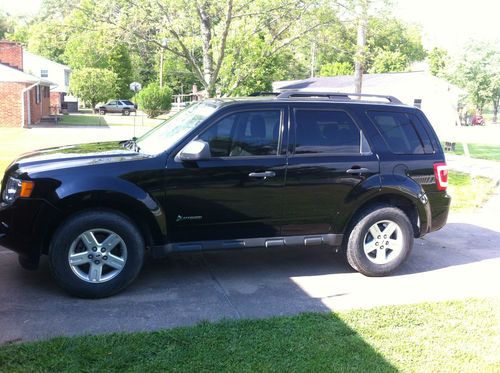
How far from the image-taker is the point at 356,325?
448 centimetres

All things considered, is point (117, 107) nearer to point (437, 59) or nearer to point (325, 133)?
point (437, 59)

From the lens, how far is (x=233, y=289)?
5.29 meters

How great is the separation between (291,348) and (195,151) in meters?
2.04

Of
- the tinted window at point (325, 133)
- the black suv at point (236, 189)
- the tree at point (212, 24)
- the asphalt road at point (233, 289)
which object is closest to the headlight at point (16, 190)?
the black suv at point (236, 189)

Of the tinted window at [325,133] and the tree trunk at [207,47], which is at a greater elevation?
the tree trunk at [207,47]

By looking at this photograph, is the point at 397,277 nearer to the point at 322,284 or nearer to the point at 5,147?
the point at 322,284

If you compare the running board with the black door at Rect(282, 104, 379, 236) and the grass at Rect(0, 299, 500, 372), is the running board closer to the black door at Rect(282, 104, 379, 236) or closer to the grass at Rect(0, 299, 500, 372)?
the black door at Rect(282, 104, 379, 236)

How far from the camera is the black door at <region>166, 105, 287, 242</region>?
16.7 feet

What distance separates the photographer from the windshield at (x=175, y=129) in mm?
5310

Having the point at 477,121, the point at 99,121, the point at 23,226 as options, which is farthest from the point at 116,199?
the point at 477,121

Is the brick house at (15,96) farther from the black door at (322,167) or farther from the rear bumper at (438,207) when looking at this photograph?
the rear bumper at (438,207)

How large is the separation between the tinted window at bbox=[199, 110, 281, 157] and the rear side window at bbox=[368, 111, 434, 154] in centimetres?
119

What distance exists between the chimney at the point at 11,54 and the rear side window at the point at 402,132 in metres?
29.7

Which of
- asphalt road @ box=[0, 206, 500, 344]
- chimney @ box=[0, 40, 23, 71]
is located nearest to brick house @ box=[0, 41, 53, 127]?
chimney @ box=[0, 40, 23, 71]
